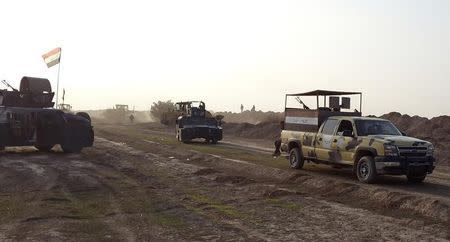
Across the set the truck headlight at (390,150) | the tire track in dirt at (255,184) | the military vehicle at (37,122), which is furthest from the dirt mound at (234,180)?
the military vehicle at (37,122)

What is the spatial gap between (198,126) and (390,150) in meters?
→ 18.2

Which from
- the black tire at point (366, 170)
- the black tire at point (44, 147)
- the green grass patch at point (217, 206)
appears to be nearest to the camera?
the green grass patch at point (217, 206)

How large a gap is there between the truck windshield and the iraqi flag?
27966mm

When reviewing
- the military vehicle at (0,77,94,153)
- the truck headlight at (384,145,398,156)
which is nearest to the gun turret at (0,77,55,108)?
the military vehicle at (0,77,94,153)

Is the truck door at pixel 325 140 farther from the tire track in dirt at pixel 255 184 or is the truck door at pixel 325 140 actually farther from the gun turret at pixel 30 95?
the gun turret at pixel 30 95

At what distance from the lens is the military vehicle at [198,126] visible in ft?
100

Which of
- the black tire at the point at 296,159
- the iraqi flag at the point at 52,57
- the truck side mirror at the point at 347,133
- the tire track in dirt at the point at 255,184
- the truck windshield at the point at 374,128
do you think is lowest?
the tire track in dirt at the point at 255,184

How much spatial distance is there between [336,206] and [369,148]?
11.9 feet

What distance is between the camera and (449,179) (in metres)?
16.0

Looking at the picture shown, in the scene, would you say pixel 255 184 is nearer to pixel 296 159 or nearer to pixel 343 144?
pixel 343 144

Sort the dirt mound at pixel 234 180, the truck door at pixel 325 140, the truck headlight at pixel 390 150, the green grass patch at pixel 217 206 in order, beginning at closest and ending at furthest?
the green grass patch at pixel 217 206, the truck headlight at pixel 390 150, the dirt mound at pixel 234 180, the truck door at pixel 325 140

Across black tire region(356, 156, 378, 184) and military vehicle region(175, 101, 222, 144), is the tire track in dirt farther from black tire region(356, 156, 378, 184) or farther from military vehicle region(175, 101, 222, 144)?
military vehicle region(175, 101, 222, 144)

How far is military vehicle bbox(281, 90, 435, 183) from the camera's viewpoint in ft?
44.6

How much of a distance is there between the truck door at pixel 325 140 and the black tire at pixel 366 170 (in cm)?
139
